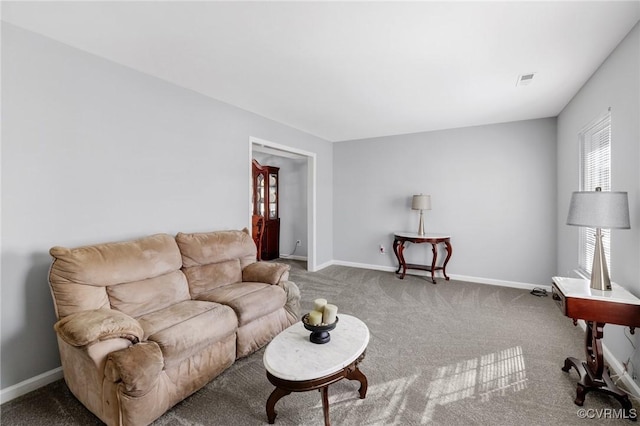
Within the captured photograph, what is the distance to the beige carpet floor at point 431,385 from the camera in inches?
70.1

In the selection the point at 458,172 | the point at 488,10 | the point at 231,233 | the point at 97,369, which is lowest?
the point at 97,369

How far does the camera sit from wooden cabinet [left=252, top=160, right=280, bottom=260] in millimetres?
6152

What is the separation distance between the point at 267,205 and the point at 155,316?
173 inches

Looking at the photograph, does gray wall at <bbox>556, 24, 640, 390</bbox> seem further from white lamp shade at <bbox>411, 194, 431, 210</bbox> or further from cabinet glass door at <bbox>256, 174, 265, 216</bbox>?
cabinet glass door at <bbox>256, 174, 265, 216</bbox>

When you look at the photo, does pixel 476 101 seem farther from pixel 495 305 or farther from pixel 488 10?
pixel 495 305

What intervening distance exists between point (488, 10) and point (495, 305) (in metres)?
3.26

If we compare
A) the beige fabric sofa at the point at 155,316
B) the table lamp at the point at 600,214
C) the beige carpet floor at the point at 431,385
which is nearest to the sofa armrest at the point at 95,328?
the beige fabric sofa at the point at 155,316

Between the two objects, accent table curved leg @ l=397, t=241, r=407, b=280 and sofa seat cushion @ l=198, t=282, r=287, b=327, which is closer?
sofa seat cushion @ l=198, t=282, r=287, b=327

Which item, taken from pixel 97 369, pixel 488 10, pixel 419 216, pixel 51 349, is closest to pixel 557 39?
pixel 488 10

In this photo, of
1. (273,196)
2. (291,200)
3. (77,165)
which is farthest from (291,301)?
(273,196)

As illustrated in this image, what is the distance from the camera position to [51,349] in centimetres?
216

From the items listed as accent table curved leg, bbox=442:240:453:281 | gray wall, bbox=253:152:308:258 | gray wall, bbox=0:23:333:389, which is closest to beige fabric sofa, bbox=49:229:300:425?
gray wall, bbox=0:23:333:389

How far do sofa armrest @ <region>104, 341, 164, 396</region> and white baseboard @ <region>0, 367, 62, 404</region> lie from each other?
1.01 m

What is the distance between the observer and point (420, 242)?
466 cm
